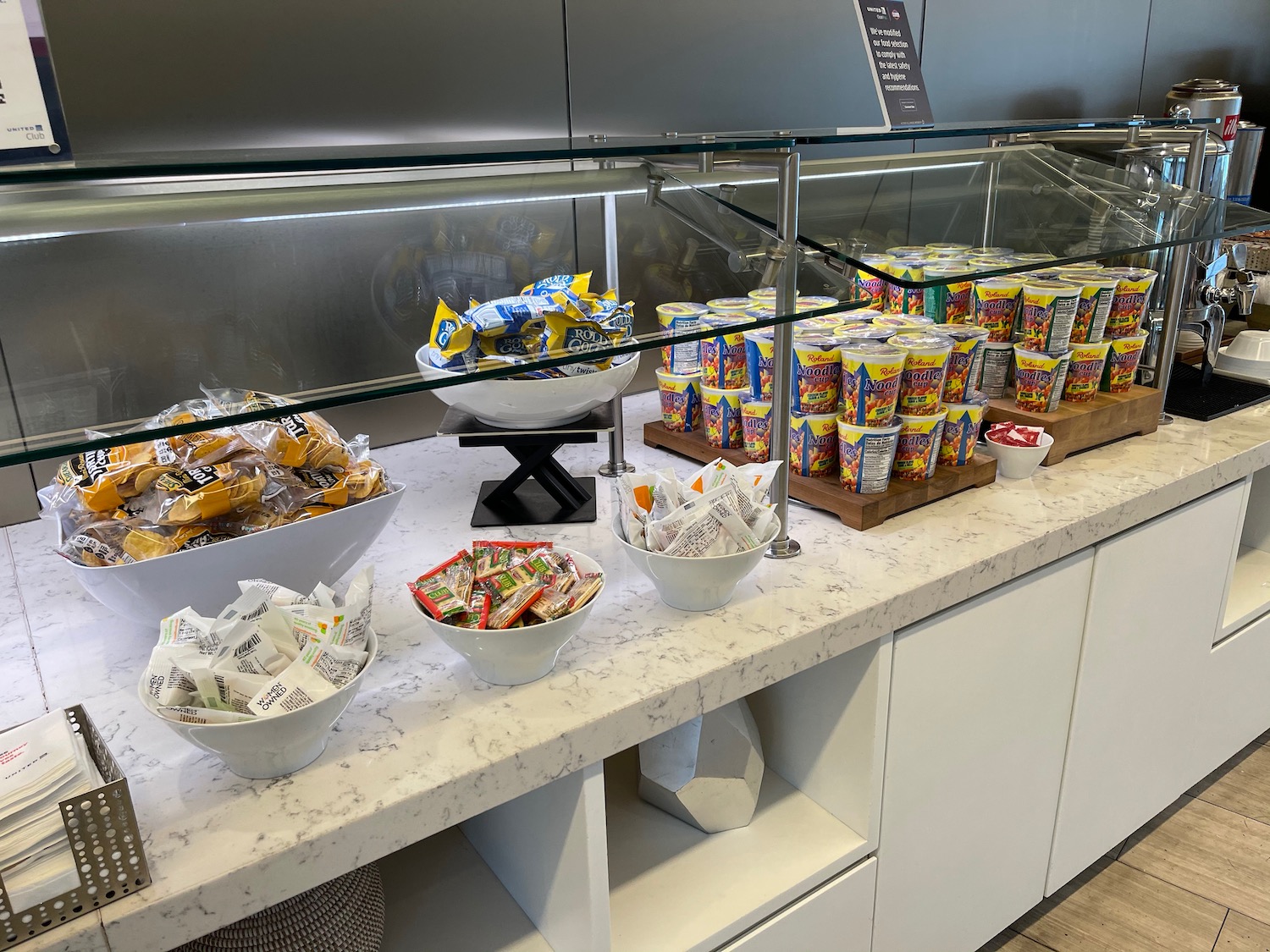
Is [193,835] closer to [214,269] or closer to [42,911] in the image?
[42,911]

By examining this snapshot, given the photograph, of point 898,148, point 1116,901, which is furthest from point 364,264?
point 1116,901

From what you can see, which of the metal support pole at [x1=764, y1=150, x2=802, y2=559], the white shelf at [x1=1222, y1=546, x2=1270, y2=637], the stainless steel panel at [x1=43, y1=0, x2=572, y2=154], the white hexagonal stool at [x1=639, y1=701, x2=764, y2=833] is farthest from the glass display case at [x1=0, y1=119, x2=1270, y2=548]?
the white shelf at [x1=1222, y1=546, x2=1270, y2=637]

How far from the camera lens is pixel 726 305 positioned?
1.08 metres

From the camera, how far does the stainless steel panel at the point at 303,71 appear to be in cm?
124

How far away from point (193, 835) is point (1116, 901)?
1.65 metres

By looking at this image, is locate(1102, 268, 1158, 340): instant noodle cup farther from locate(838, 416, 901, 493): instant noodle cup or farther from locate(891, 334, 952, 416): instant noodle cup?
locate(838, 416, 901, 493): instant noodle cup

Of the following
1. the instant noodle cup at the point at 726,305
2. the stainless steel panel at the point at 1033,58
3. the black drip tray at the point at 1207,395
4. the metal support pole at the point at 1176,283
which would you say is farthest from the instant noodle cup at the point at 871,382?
the stainless steel panel at the point at 1033,58

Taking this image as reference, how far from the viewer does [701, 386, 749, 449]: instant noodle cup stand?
146cm

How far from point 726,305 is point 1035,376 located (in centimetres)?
71

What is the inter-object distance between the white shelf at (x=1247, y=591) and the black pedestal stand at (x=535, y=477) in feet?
4.13

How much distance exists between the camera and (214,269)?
3.03 ft

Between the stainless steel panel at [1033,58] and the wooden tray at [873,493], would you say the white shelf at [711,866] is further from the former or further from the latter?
the stainless steel panel at [1033,58]

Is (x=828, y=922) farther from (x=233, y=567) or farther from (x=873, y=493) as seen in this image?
(x=233, y=567)

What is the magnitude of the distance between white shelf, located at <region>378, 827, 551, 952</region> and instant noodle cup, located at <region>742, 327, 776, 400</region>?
0.76 m
